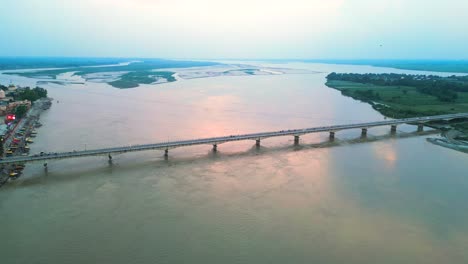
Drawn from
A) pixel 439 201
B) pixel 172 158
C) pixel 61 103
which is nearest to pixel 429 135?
pixel 439 201

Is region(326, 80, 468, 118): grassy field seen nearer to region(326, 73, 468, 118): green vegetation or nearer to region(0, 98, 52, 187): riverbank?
region(326, 73, 468, 118): green vegetation

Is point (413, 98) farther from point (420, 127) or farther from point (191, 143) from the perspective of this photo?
point (191, 143)

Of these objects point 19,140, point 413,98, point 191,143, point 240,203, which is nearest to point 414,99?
point 413,98

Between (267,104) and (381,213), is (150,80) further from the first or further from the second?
(381,213)

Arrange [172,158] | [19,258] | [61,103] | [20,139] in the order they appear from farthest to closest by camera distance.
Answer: [61,103] → [20,139] → [172,158] → [19,258]

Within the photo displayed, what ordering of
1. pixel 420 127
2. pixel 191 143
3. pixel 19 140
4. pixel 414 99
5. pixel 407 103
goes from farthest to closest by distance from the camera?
pixel 414 99 < pixel 407 103 < pixel 420 127 < pixel 19 140 < pixel 191 143

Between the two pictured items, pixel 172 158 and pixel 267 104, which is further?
pixel 267 104

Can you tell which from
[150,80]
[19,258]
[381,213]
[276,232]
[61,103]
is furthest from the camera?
[150,80]
